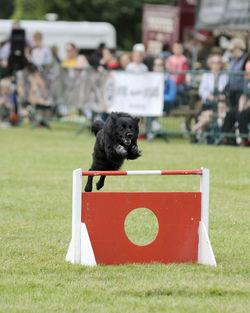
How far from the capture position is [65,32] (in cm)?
2823

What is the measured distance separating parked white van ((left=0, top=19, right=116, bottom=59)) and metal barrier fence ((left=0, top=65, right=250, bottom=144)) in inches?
341

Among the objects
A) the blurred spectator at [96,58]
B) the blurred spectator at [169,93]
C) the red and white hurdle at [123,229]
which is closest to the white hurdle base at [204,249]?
the red and white hurdle at [123,229]

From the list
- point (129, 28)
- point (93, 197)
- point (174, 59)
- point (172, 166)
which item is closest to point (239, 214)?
point (93, 197)

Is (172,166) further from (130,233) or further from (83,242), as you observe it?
(83,242)

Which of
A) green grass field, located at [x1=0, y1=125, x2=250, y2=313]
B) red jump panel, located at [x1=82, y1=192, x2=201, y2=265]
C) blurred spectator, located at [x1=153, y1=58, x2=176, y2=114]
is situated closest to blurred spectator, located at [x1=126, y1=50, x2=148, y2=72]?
blurred spectator, located at [x1=153, y1=58, x2=176, y2=114]

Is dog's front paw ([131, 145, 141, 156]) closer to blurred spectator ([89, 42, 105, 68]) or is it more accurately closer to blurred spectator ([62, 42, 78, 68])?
blurred spectator ([89, 42, 105, 68])

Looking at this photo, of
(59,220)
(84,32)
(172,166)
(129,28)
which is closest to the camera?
(59,220)

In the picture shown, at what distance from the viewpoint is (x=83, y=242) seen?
20.1 ft

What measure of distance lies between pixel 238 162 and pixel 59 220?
5654 millimetres

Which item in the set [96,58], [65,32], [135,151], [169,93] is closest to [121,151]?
[135,151]

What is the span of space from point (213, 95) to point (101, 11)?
98.4 feet

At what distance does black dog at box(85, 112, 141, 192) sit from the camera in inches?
267

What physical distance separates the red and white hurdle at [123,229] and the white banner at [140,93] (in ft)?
31.8

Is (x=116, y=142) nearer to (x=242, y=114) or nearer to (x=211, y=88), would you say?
(x=242, y=114)
